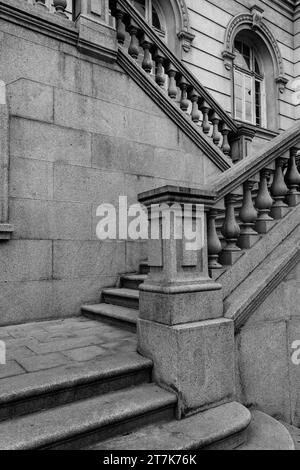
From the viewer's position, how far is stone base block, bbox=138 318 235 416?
267 centimetres

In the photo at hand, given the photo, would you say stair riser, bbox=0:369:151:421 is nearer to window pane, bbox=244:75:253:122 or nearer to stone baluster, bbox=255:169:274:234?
stone baluster, bbox=255:169:274:234

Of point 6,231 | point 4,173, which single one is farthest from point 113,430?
point 4,173

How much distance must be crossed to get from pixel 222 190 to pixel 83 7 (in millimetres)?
4098

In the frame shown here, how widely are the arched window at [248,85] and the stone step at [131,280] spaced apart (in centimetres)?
755

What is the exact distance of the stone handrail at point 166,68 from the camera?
586 cm

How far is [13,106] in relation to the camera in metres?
4.54

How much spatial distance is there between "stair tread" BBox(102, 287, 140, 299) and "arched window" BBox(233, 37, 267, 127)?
25.7 ft

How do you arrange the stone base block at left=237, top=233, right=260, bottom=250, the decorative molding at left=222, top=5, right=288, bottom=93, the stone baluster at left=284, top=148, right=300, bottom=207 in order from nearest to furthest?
the stone base block at left=237, top=233, right=260, bottom=250, the stone baluster at left=284, top=148, right=300, bottom=207, the decorative molding at left=222, top=5, right=288, bottom=93

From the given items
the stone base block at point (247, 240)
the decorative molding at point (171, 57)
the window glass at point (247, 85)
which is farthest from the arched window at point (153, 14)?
the stone base block at point (247, 240)

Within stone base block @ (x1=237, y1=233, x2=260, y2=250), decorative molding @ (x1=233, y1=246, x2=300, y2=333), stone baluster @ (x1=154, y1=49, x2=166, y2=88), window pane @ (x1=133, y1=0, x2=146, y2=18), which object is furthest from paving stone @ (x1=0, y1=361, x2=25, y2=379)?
window pane @ (x1=133, y1=0, x2=146, y2=18)

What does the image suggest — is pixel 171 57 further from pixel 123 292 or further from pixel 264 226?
pixel 123 292

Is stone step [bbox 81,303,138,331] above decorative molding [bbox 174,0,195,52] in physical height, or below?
below

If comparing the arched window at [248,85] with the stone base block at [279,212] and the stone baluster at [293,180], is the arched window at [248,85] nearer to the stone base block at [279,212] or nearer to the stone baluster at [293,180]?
the stone baluster at [293,180]

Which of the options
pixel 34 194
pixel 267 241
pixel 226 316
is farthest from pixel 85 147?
pixel 226 316
